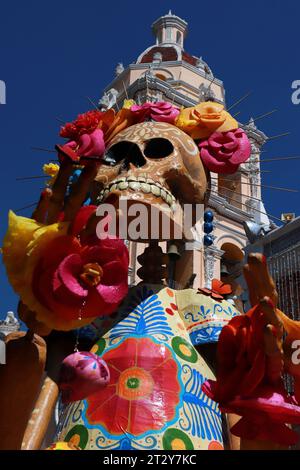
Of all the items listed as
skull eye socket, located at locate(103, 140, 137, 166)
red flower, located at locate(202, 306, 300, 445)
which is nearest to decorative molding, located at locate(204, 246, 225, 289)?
skull eye socket, located at locate(103, 140, 137, 166)

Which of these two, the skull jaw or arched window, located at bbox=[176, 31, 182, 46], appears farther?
arched window, located at bbox=[176, 31, 182, 46]

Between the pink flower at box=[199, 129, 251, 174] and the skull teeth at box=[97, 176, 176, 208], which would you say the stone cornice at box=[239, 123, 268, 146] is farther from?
the skull teeth at box=[97, 176, 176, 208]

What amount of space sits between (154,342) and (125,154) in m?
1.01

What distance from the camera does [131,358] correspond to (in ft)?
9.09

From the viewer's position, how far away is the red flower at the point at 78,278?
6.70 feet

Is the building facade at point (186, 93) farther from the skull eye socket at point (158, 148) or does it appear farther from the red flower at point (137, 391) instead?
the red flower at point (137, 391)

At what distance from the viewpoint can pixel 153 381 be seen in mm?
2707

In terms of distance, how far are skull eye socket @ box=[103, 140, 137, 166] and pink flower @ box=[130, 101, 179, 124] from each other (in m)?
0.38

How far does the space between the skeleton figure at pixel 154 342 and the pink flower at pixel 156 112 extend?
0.18m

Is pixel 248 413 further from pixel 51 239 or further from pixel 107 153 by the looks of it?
pixel 107 153

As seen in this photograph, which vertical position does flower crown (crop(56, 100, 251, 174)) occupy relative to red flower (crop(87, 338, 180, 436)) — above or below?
above

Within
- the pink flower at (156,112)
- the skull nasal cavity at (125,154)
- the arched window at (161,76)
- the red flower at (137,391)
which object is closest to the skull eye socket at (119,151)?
the skull nasal cavity at (125,154)

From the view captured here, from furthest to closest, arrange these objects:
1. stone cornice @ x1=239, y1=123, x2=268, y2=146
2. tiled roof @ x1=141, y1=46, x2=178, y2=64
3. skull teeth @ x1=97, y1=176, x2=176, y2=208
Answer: tiled roof @ x1=141, y1=46, x2=178, y2=64 → stone cornice @ x1=239, y1=123, x2=268, y2=146 → skull teeth @ x1=97, y1=176, x2=176, y2=208

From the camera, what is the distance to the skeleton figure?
258cm
